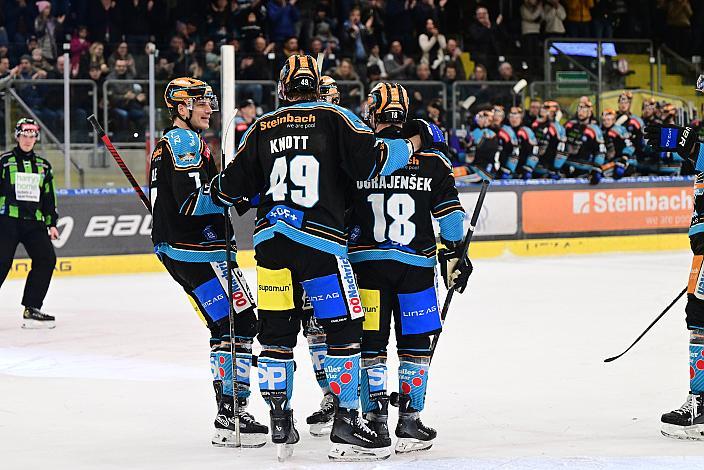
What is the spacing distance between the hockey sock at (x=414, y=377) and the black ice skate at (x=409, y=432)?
3 cm

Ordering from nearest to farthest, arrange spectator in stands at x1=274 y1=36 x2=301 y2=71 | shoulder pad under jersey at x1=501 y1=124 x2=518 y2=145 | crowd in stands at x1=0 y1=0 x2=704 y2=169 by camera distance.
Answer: crowd in stands at x1=0 y1=0 x2=704 y2=169 → shoulder pad under jersey at x1=501 y1=124 x2=518 y2=145 → spectator in stands at x1=274 y1=36 x2=301 y2=71

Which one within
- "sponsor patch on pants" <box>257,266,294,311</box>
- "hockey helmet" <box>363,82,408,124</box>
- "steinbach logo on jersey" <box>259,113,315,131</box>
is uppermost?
"hockey helmet" <box>363,82,408,124</box>

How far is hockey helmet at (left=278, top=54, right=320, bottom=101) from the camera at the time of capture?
17.7 ft

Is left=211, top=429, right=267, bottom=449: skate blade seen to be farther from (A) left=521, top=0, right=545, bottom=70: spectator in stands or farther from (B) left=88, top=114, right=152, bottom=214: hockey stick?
(A) left=521, top=0, right=545, bottom=70: spectator in stands

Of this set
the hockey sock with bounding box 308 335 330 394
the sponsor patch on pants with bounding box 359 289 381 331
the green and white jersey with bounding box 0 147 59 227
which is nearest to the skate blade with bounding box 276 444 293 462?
the sponsor patch on pants with bounding box 359 289 381 331

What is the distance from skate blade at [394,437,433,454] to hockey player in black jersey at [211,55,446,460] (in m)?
0.14

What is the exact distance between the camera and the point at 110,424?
6.32 metres

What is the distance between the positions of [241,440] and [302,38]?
509 inches

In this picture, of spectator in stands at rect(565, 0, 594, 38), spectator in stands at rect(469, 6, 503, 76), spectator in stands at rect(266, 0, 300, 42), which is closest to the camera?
spectator in stands at rect(266, 0, 300, 42)

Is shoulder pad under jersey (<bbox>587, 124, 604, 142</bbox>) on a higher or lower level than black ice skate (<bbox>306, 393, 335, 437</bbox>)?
higher

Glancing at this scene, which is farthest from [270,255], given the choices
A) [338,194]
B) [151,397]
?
[151,397]

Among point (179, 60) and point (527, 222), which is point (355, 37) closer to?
point (179, 60)

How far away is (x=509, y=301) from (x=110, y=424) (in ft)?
18.6

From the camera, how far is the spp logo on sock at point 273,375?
5.39 m
